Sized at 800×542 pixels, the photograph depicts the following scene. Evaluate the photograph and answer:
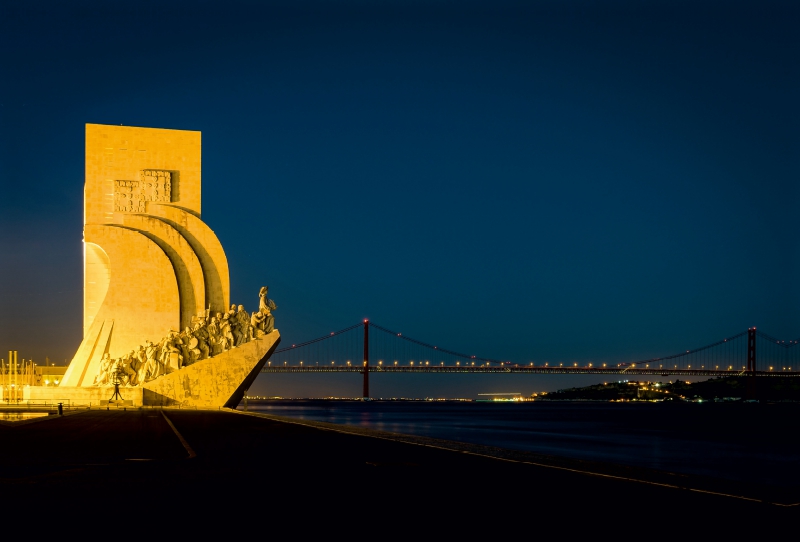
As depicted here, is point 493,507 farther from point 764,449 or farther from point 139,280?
point 139,280

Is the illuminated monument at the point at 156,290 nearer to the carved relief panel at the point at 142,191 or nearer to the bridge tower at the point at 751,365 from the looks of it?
the carved relief panel at the point at 142,191

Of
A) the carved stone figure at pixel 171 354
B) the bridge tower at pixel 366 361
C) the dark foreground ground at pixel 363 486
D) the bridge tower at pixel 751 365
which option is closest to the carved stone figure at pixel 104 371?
the carved stone figure at pixel 171 354

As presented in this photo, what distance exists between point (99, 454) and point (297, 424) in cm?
635

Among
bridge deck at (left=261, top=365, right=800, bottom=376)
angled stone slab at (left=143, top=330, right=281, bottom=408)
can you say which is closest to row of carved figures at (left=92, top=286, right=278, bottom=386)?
angled stone slab at (left=143, top=330, right=281, bottom=408)

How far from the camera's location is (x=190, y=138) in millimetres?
26031

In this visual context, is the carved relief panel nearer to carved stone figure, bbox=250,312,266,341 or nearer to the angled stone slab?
carved stone figure, bbox=250,312,266,341

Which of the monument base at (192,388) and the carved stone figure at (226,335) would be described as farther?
the carved stone figure at (226,335)

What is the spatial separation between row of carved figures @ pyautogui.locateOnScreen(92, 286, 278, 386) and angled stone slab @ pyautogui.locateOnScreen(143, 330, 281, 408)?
13.3 inches

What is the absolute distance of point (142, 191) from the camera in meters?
25.4

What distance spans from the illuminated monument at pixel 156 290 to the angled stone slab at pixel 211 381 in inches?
0.9

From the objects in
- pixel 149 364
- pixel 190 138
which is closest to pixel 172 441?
pixel 149 364

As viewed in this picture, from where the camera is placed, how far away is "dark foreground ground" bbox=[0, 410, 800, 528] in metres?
4.85

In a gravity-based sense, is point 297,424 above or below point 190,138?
below

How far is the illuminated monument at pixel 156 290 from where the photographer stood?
23.1m
